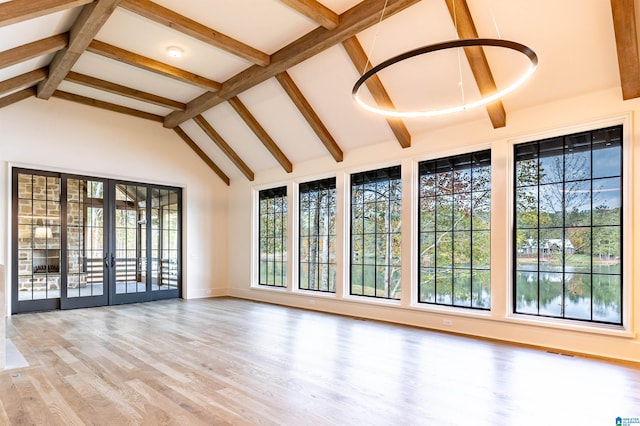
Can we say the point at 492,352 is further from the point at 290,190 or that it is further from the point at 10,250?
the point at 10,250

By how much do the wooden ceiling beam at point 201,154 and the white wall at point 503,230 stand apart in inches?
115

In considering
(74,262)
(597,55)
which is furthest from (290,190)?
(597,55)

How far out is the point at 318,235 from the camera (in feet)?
25.5

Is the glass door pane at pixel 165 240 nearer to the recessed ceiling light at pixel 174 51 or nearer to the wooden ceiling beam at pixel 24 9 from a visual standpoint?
the recessed ceiling light at pixel 174 51

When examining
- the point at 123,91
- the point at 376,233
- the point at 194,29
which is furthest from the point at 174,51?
the point at 376,233

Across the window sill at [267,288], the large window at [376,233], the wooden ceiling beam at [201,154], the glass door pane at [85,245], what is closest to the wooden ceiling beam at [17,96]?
the glass door pane at [85,245]

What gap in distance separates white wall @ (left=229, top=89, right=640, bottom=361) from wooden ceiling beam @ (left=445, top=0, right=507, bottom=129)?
0.22 m

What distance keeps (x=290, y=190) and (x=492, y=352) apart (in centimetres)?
499

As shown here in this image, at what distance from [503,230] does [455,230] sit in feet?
2.48

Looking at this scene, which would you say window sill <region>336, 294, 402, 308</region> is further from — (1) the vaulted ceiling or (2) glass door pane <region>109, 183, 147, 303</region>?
(2) glass door pane <region>109, 183, 147, 303</region>

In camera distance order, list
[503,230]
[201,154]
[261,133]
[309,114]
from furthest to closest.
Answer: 1. [201,154]
2. [261,133]
3. [309,114]
4. [503,230]

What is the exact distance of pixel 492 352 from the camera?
4.51 meters

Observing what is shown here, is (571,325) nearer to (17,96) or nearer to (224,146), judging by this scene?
(224,146)

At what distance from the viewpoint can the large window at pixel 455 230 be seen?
549 centimetres
